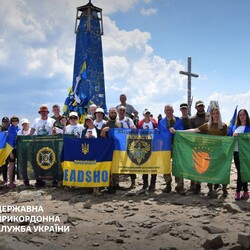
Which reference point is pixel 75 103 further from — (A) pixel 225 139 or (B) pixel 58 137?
(A) pixel 225 139

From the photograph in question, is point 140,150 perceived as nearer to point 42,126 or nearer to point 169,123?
point 169,123

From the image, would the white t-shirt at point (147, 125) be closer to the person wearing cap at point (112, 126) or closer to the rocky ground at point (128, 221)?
the person wearing cap at point (112, 126)

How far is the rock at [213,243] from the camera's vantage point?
16.5ft

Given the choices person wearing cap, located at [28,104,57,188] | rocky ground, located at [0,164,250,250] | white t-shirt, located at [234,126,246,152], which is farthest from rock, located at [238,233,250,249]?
person wearing cap, located at [28,104,57,188]

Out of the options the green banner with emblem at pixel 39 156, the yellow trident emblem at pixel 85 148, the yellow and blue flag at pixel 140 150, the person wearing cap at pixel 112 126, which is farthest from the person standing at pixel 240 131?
the green banner with emblem at pixel 39 156

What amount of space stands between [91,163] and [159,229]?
3373mm

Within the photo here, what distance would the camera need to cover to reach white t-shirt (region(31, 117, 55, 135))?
375 inches

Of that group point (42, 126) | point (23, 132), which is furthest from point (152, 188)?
point (23, 132)

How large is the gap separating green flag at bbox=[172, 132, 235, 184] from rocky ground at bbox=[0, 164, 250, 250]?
53 centimetres

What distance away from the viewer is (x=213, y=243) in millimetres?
5020

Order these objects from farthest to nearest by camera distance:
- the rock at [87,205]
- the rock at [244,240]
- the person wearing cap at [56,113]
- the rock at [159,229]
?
the person wearing cap at [56,113]
the rock at [87,205]
the rock at [159,229]
the rock at [244,240]

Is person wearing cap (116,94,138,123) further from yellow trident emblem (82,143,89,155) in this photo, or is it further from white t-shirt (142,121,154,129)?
yellow trident emblem (82,143,89,155)

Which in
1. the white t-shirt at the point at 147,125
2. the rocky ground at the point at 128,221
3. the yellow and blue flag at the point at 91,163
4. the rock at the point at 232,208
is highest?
the white t-shirt at the point at 147,125

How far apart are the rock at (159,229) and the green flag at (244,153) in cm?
270
